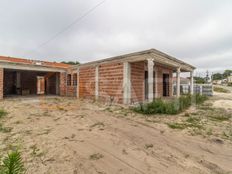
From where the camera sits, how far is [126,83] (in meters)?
7.20

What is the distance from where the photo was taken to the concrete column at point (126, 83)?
23.7ft

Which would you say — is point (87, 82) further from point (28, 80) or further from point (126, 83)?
point (28, 80)

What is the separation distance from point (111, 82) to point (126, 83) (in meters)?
1.25

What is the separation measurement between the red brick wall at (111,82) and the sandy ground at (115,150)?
13.0 ft

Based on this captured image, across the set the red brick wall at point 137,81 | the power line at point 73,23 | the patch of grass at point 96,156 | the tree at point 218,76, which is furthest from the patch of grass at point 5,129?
the tree at point 218,76

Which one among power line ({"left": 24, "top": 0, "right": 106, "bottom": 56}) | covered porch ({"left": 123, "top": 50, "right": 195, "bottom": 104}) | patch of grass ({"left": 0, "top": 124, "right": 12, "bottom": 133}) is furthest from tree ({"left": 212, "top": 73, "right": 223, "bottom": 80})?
patch of grass ({"left": 0, "top": 124, "right": 12, "bottom": 133})

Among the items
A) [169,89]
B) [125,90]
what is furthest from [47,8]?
Answer: [169,89]

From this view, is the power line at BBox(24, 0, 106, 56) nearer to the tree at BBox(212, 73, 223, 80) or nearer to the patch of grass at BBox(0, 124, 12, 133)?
the patch of grass at BBox(0, 124, 12, 133)

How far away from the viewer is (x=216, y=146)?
2.82 meters

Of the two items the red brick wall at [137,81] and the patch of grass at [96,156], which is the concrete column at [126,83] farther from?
the patch of grass at [96,156]

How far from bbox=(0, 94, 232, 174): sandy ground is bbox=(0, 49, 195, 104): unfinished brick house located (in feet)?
12.0

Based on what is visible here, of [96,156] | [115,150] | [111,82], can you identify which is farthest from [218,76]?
[96,156]

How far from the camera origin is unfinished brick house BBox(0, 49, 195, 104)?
23.7 ft

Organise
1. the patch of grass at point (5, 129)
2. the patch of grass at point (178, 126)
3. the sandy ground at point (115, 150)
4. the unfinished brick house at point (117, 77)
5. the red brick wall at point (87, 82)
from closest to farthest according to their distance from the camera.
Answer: the sandy ground at point (115, 150)
the patch of grass at point (5, 129)
the patch of grass at point (178, 126)
the unfinished brick house at point (117, 77)
the red brick wall at point (87, 82)
